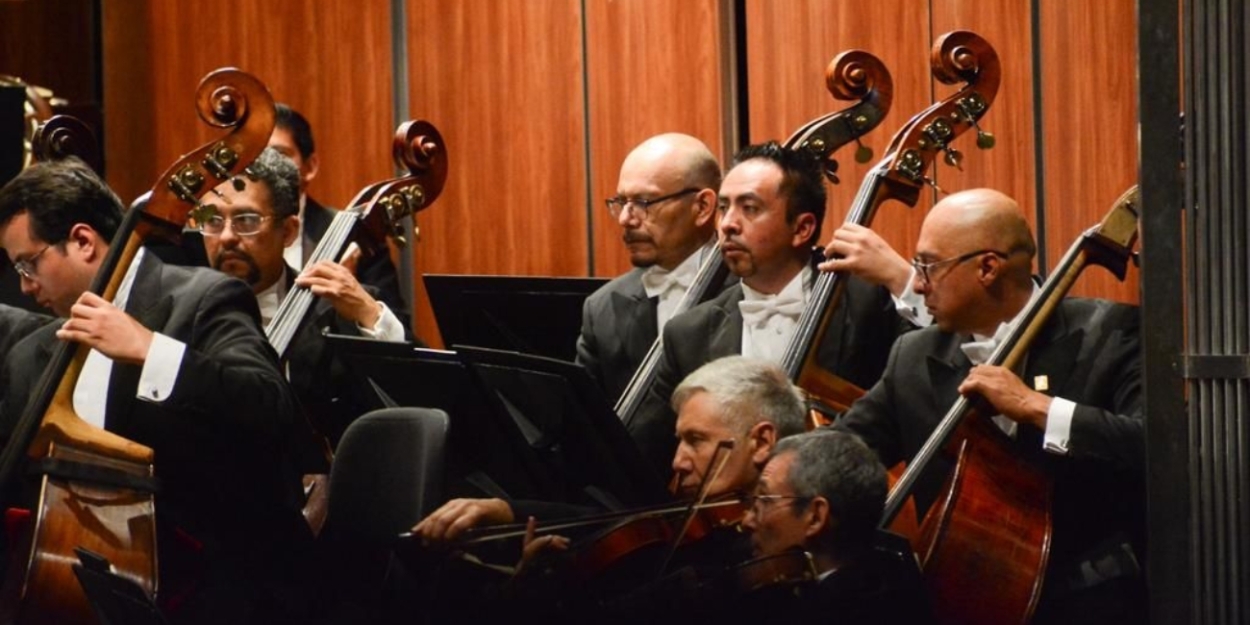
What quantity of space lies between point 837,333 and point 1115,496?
0.78 metres

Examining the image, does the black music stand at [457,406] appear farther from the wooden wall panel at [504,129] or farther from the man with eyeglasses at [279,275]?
the wooden wall panel at [504,129]

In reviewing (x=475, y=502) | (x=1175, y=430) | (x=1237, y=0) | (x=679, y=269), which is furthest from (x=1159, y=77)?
(x=679, y=269)

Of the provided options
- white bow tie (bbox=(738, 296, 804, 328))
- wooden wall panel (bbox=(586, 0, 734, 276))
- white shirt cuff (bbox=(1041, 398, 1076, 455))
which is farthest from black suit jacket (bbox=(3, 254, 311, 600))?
wooden wall panel (bbox=(586, 0, 734, 276))

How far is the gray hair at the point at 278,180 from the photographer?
13.9ft

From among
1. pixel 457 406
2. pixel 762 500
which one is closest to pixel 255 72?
pixel 457 406

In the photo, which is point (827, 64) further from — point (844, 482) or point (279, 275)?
point (844, 482)

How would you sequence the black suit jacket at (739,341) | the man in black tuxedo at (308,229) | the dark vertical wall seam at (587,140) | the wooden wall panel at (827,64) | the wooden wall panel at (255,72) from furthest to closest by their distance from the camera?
the wooden wall panel at (255,72) < the dark vertical wall seam at (587,140) < the wooden wall panel at (827,64) < the man in black tuxedo at (308,229) < the black suit jacket at (739,341)

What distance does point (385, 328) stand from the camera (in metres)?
4.29

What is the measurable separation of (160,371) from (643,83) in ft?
8.87

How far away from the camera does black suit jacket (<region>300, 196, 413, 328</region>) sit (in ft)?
15.5

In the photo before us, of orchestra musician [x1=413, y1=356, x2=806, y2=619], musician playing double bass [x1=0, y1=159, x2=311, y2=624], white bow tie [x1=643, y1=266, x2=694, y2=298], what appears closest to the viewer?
orchestra musician [x1=413, y1=356, x2=806, y2=619]

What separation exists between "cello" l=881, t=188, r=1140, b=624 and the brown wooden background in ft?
4.77

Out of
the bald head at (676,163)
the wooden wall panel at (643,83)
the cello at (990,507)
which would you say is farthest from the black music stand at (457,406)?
the wooden wall panel at (643,83)

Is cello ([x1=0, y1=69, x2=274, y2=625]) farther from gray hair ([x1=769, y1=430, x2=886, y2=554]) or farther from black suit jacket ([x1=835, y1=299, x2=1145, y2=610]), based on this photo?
black suit jacket ([x1=835, y1=299, x2=1145, y2=610])
